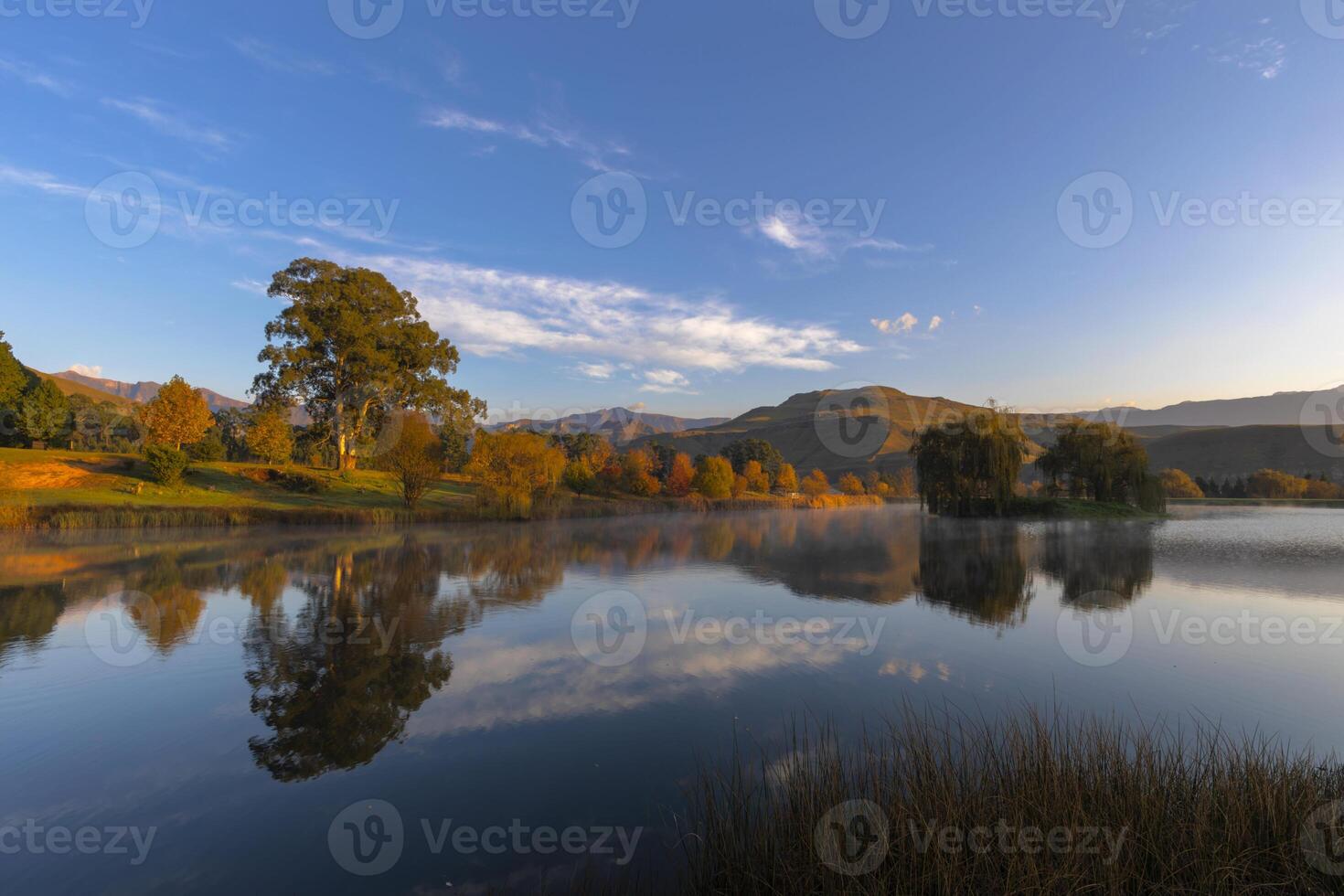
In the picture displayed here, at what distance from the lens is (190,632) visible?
12.6m

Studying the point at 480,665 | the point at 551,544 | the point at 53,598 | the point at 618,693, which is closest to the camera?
the point at 618,693

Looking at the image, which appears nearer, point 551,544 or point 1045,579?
point 1045,579

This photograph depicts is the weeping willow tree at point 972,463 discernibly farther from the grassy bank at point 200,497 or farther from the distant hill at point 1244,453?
the distant hill at point 1244,453

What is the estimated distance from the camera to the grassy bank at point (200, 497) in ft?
106

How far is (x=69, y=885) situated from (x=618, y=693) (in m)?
6.25

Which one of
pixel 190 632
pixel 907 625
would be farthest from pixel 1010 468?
pixel 190 632

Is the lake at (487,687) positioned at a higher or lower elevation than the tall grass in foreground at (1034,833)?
lower

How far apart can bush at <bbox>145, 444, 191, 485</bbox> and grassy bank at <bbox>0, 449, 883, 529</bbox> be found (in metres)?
0.60

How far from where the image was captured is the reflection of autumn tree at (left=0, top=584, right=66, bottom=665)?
11.5 meters

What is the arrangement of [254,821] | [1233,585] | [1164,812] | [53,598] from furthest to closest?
[1233,585] < [53,598] < [254,821] < [1164,812]

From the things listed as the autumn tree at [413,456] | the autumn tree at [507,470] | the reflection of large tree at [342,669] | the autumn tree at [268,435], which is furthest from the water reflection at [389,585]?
the autumn tree at [268,435]

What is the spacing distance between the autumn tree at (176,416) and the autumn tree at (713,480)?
56.9m

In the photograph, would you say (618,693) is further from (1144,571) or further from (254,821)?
(1144,571)

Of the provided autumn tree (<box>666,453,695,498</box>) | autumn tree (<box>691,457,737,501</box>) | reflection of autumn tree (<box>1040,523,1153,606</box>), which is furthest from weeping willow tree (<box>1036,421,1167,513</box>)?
autumn tree (<box>666,453,695,498</box>)
